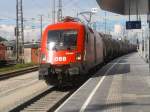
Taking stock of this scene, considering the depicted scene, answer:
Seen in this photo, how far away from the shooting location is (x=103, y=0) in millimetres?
31938

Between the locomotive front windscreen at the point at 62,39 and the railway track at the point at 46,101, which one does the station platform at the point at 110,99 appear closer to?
the railway track at the point at 46,101

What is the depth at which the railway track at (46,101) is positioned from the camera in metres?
15.3

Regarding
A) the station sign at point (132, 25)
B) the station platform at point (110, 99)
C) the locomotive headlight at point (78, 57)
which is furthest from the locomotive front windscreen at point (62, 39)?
the station sign at point (132, 25)

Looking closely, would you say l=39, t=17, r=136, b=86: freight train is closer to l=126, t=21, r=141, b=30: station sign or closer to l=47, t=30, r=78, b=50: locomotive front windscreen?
l=47, t=30, r=78, b=50: locomotive front windscreen

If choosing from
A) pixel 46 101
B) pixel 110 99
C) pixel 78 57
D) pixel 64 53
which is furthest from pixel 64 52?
pixel 110 99

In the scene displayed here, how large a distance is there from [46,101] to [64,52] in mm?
4618

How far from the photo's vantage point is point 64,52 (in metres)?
22.0

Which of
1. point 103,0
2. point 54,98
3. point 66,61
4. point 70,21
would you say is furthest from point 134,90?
point 103,0

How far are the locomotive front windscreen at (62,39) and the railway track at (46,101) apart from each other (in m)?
1.90

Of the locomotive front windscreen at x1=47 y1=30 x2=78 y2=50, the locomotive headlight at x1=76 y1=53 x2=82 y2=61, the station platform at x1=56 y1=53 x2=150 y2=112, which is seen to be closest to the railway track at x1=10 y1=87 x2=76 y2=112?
the station platform at x1=56 y1=53 x2=150 y2=112

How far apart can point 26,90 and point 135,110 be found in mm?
9095

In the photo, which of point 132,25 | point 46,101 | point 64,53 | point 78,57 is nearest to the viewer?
point 46,101

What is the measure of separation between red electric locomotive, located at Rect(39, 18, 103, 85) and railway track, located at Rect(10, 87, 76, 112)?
28.6 inches

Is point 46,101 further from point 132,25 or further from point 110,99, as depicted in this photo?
point 132,25
